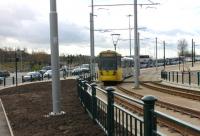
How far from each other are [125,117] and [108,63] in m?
36.9

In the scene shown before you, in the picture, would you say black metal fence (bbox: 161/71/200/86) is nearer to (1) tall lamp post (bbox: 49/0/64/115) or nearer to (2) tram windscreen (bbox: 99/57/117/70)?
(2) tram windscreen (bbox: 99/57/117/70)

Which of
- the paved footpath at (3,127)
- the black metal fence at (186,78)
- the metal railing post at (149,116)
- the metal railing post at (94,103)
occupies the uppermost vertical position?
the metal railing post at (149,116)

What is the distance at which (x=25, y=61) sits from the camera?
507 feet

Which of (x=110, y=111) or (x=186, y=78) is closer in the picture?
(x=110, y=111)

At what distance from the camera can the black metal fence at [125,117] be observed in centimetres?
631

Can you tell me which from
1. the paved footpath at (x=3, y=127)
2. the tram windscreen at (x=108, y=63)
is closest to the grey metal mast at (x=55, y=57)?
the paved footpath at (x=3, y=127)

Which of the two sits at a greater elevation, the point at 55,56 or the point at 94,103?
the point at 55,56

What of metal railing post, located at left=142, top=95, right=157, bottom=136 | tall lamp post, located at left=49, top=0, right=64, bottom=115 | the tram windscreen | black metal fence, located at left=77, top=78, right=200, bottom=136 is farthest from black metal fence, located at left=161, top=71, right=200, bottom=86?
metal railing post, located at left=142, top=95, right=157, bottom=136

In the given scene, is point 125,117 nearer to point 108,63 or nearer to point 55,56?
point 55,56

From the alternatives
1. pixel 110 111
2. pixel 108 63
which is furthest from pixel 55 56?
pixel 108 63

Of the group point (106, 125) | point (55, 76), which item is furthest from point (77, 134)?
point (55, 76)

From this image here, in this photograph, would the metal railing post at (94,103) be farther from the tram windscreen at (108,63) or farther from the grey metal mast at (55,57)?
the tram windscreen at (108,63)

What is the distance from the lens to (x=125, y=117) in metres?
9.10

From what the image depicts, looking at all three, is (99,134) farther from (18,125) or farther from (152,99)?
(152,99)
